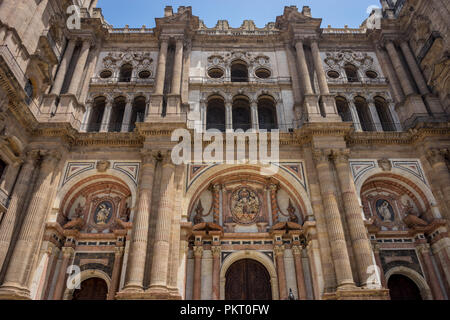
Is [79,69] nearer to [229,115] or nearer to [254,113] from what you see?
[229,115]

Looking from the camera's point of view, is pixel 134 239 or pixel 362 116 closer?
pixel 134 239

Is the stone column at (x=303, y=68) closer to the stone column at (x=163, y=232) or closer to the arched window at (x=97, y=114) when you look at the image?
the stone column at (x=163, y=232)

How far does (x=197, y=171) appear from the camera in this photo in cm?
1795

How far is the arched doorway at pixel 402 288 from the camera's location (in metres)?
16.0

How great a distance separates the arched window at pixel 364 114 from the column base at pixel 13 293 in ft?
65.6

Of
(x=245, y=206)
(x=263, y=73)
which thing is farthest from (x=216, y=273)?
(x=263, y=73)

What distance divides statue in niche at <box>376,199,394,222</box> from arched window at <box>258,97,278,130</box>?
756cm

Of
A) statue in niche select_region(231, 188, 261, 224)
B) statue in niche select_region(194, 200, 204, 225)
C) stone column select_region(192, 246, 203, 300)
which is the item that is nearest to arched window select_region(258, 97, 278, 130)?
statue in niche select_region(231, 188, 261, 224)

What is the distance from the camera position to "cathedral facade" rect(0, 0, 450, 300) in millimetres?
15305

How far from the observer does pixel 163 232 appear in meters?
15.1

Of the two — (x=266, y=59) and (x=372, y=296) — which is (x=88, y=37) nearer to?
(x=266, y=59)

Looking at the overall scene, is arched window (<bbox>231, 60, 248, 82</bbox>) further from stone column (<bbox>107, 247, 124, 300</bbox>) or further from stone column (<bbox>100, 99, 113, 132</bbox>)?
stone column (<bbox>107, 247, 124, 300</bbox>)

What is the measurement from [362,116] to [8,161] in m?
20.5

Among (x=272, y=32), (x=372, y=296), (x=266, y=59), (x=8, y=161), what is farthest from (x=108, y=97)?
(x=372, y=296)
